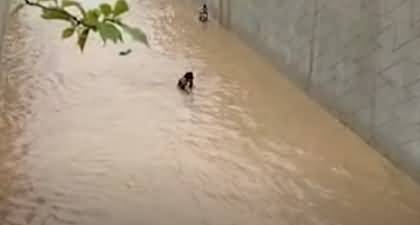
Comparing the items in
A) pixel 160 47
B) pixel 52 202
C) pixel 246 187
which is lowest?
pixel 52 202

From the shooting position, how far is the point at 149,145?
2973 mm

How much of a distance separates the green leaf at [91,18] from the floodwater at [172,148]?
1607 millimetres

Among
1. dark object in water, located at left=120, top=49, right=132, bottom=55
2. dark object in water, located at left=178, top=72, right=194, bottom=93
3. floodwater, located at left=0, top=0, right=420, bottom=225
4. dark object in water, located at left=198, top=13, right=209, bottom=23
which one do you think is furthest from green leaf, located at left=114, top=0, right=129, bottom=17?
dark object in water, located at left=198, top=13, right=209, bottom=23

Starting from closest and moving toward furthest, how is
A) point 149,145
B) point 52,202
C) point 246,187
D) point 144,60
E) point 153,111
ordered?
point 52,202 → point 246,187 → point 149,145 → point 153,111 → point 144,60

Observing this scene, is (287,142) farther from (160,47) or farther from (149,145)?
(160,47)

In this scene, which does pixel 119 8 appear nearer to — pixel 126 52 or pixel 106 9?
pixel 106 9

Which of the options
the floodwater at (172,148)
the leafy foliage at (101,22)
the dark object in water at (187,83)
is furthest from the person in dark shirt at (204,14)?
the leafy foliage at (101,22)

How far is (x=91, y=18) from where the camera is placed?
3.02 feet

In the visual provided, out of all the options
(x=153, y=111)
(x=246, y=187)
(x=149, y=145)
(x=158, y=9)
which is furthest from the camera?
(x=158, y=9)

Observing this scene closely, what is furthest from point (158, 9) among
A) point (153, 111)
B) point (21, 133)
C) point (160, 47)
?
point (21, 133)

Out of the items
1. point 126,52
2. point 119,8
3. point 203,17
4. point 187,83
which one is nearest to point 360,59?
point 187,83

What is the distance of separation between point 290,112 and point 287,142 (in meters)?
0.33

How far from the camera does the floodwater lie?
8.46 feet

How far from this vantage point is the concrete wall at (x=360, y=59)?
2740 mm
